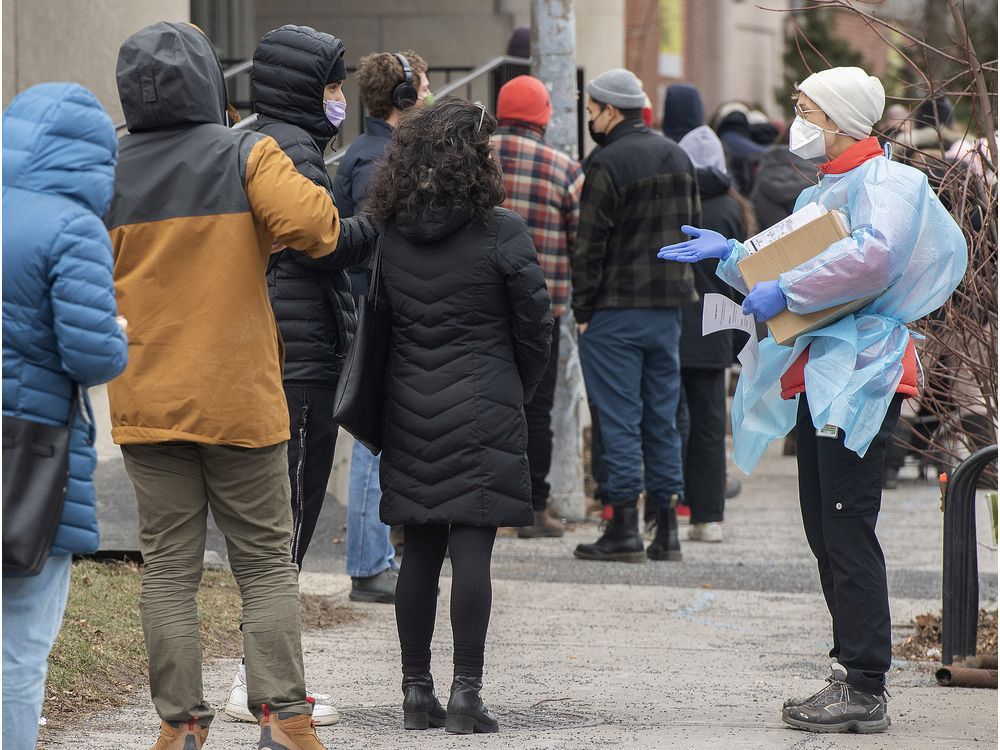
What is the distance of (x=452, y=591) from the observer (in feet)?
15.9

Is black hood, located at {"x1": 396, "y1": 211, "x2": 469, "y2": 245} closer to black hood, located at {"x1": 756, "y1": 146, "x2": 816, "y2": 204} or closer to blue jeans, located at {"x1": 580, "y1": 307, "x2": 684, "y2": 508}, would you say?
blue jeans, located at {"x1": 580, "y1": 307, "x2": 684, "y2": 508}

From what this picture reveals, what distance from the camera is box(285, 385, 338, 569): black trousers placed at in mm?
4918

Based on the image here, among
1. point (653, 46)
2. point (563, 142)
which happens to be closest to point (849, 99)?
point (563, 142)

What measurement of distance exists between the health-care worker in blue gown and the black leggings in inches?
38.2

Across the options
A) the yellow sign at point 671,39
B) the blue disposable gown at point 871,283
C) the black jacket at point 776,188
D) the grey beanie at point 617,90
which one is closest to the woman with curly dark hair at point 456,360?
A: the blue disposable gown at point 871,283

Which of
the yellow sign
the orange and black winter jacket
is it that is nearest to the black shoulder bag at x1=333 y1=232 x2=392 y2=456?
the orange and black winter jacket

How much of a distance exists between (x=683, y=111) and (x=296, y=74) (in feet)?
16.6

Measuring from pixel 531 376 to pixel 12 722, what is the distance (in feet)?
6.52

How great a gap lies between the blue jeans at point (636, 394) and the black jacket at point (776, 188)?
3277mm

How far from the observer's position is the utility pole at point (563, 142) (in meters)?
9.23

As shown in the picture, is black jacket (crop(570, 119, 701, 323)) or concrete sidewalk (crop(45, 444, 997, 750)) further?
black jacket (crop(570, 119, 701, 323))

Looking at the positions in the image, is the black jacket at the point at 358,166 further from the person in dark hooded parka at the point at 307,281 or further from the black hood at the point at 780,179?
the black hood at the point at 780,179

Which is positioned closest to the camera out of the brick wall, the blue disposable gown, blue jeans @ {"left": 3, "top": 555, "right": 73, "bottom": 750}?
blue jeans @ {"left": 3, "top": 555, "right": 73, "bottom": 750}

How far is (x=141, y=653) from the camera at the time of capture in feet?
18.0
